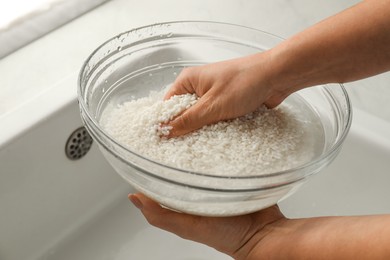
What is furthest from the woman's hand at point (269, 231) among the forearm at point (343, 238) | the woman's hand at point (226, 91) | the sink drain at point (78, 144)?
the sink drain at point (78, 144)

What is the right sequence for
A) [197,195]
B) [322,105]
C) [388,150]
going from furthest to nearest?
[388,150] → [322,105] → [197,195]

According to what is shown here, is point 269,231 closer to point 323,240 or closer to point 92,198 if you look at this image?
point 323,240

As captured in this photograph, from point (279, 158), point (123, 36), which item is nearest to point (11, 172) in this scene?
point (123, 36)

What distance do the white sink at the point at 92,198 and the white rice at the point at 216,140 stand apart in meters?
0.19

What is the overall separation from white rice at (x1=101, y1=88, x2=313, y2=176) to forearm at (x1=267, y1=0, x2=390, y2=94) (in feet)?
0.16

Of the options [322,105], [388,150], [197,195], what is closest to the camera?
[197,195]

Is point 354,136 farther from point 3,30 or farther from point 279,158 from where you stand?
point 3,30

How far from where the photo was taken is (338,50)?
1.73 feet

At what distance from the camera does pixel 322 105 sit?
612 mm

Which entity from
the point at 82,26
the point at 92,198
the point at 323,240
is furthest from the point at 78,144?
the point at 323,240

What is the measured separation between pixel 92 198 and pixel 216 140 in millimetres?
371

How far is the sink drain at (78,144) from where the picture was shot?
2.49ft

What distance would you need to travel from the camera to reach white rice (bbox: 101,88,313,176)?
0.49 m

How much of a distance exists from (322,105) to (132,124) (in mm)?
218
